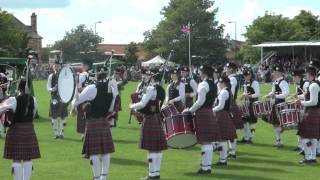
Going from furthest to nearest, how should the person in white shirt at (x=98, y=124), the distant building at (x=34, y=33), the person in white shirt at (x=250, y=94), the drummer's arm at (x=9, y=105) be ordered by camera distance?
the distant building at (x=34, y=33) → the person in white shirt at (x=250, y=94) → the person in white shirt at (x=98, y=124) → the drummer's arm at (x=9, y=105)

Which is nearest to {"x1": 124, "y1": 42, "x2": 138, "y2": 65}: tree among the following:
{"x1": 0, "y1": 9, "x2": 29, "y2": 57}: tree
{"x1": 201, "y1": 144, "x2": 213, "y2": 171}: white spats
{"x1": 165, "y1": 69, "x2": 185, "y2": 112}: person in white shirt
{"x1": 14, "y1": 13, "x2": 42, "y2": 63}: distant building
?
{"x1": 0, "y1": 9, "x2": 29, "y2": 57}: tree

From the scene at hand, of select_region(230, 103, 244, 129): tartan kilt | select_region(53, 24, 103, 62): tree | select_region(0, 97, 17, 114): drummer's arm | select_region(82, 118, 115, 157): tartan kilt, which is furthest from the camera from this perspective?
select_region(53, 24, 103, 62): tree

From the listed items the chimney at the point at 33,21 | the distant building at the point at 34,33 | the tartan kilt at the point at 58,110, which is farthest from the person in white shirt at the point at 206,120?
the chimney at the point at 33,21

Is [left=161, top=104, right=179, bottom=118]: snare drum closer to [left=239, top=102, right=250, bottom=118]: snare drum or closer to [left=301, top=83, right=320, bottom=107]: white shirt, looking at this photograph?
[left=301, top=83, right=320, bottom=107]: white shirt

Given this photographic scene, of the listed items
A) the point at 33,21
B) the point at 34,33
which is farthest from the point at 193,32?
the point at 33,21

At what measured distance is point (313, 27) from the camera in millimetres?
68812

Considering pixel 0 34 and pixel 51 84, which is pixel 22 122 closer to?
pixel 51 84

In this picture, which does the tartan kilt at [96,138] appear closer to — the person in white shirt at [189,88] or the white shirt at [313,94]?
the white shirt at [313,94]

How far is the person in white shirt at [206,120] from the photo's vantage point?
1008 centimetres

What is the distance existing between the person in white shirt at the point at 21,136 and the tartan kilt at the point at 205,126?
9.48ft

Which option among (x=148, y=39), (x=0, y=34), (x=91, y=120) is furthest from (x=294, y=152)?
(x=148, y=39)

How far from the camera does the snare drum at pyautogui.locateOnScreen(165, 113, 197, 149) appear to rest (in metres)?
10.0

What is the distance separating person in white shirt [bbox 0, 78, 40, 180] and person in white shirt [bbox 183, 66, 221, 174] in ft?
9.32

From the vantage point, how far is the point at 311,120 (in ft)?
36.5
